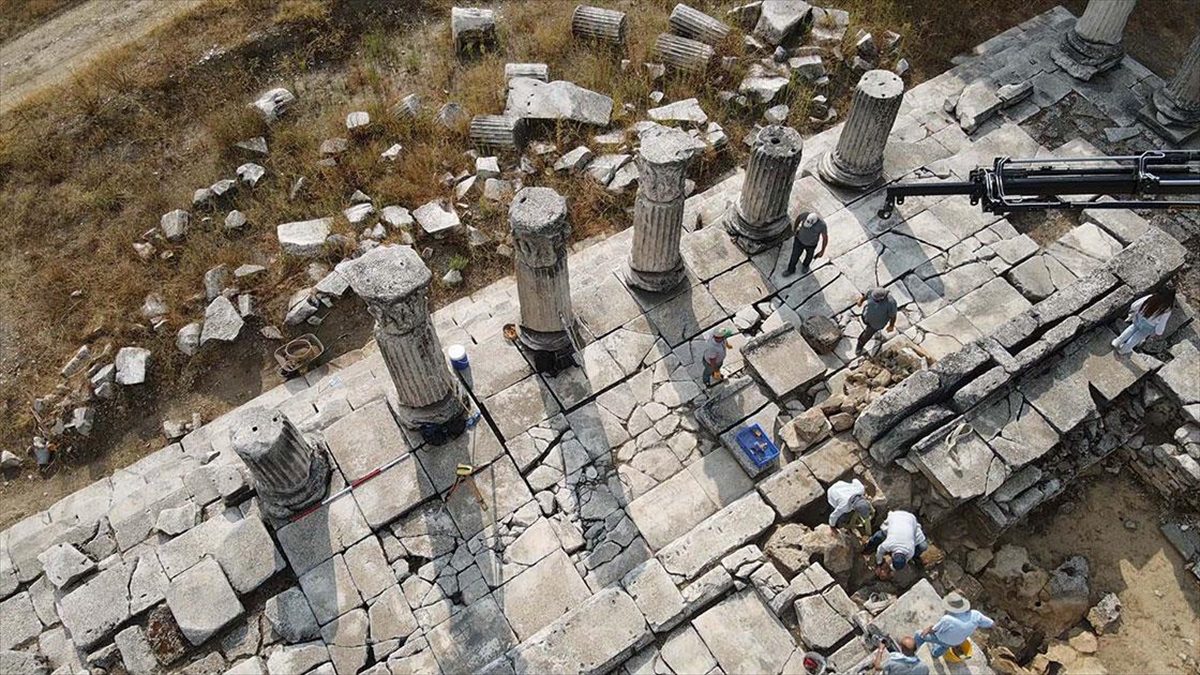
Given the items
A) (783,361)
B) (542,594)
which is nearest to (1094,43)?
(783,361)

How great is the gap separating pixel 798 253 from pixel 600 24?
254 inches

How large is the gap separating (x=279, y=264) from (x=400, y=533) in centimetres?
528

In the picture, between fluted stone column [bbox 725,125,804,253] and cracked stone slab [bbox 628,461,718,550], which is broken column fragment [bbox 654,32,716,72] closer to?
fluted stone column [bbox 725,125,804,253]

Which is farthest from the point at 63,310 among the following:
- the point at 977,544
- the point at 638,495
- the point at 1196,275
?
the point at 1196,275

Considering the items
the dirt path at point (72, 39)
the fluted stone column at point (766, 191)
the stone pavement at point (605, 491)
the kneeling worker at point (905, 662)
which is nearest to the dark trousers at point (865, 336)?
the stone pavement at point (605, 491)

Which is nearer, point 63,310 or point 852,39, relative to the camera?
point 63,310

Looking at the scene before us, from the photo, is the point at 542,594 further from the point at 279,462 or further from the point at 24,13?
the point at 24,13

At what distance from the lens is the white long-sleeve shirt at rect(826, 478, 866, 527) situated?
345 inches

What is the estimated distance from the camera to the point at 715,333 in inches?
390

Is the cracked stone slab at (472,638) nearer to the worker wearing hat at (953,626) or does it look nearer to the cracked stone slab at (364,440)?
the cracked stone slab at (364,440)

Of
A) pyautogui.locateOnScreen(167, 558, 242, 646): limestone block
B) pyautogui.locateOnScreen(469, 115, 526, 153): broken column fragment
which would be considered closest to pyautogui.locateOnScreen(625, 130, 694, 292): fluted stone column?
pyautogui.locateOnScreen(469, 115, 526, 153): broken column fragment

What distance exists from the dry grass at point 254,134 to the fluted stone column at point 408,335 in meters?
3.11

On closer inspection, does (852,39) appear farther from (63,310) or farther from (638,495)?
(63,310)

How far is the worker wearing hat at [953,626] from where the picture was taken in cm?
779
